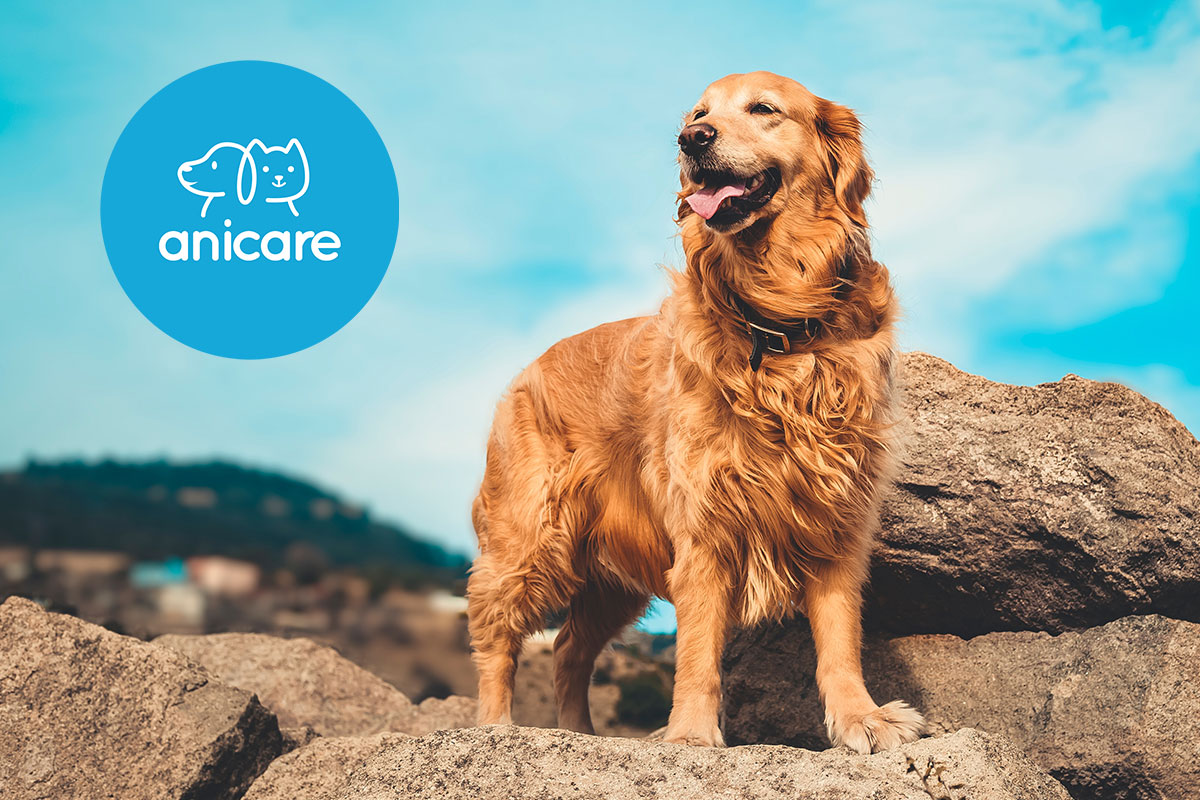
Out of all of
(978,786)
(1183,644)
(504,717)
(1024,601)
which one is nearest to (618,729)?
(504,717)

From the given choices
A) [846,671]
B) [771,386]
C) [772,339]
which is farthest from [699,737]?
[772,339]

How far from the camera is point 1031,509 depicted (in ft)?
15.2

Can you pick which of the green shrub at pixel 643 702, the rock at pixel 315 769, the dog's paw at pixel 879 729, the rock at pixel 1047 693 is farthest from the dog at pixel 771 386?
the green shrub at pixel 643 702

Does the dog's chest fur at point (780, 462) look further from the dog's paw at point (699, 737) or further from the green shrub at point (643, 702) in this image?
the green shrub at point (643, 702)

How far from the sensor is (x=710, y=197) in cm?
384

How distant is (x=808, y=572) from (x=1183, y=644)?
169 cm

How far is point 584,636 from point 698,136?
258 cm

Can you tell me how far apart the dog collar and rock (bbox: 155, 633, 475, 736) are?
3274mm

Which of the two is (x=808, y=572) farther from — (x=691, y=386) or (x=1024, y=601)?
(x=1024, y=601)

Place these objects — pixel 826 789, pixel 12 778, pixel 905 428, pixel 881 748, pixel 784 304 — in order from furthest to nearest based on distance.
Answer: pixel 905 428 < pixel 12 778 < pixel 784 304 < pixel 881 748 < pixel 826 789

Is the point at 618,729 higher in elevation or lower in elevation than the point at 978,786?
higher

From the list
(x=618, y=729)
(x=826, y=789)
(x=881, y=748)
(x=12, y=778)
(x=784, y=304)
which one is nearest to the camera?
(x=826, y=789)

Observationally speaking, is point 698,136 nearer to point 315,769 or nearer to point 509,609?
point 509,609

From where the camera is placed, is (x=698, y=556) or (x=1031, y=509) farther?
(x=1031, y=509)
